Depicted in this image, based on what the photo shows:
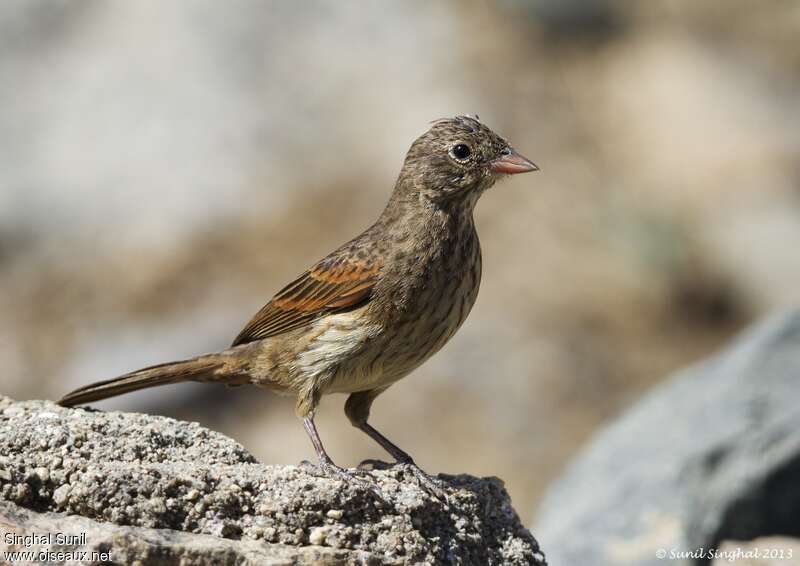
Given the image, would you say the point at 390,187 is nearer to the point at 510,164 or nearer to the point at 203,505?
the point at 510,164

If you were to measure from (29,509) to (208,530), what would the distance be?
0.56 metres

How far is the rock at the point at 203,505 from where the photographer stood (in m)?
3.55

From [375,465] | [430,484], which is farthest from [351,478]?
[375,465]

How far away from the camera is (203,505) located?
3801mm

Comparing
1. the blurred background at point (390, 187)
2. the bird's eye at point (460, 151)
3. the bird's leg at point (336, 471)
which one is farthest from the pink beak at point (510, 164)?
the blurred background at point (390, 187)

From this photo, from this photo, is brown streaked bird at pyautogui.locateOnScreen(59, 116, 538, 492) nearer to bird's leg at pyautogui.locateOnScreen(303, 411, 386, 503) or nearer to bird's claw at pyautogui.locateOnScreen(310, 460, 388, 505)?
bird's leg at pyautogui.locateOnScreen(303, 411, 386, 503)

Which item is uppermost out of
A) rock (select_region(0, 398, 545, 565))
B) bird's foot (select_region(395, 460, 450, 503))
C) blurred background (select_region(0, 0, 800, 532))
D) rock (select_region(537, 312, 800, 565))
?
blurred background (select_region(0, 0, 800, 532))

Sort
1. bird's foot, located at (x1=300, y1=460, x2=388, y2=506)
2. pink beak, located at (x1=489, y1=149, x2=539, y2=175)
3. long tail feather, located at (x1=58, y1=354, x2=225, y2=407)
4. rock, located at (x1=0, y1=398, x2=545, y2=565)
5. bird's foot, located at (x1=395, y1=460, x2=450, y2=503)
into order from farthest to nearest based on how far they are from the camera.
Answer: pink beak, located at (x1=489, y1=149, x2=539, y2=175) → long tail feather, located at (x1=58, y1=354, x2=225, y2=407) → bird's foot, located at (x1=395, y1=460, x2=450, y2=503) → bird's foot, located at (x1=300, y1=460, x2=388, y2=506) → rock, located at (x1=0, y1=398, x2=545, y2=565)

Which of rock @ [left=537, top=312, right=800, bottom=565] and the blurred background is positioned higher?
the blurred background

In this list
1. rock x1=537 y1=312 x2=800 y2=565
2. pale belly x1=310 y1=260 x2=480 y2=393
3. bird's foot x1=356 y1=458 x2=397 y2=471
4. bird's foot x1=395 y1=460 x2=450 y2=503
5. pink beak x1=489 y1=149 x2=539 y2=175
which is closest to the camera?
bird's foot x1=395 y1=460 x2=450 y2=503

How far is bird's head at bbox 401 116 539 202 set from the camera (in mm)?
5469

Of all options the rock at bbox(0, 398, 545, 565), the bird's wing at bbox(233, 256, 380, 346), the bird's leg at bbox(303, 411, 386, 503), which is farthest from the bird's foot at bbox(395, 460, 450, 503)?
the bird's wing at bbox(233, 256, 380, 346)

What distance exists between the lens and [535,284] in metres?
10.9

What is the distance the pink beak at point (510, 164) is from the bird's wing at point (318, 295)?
77 cm
